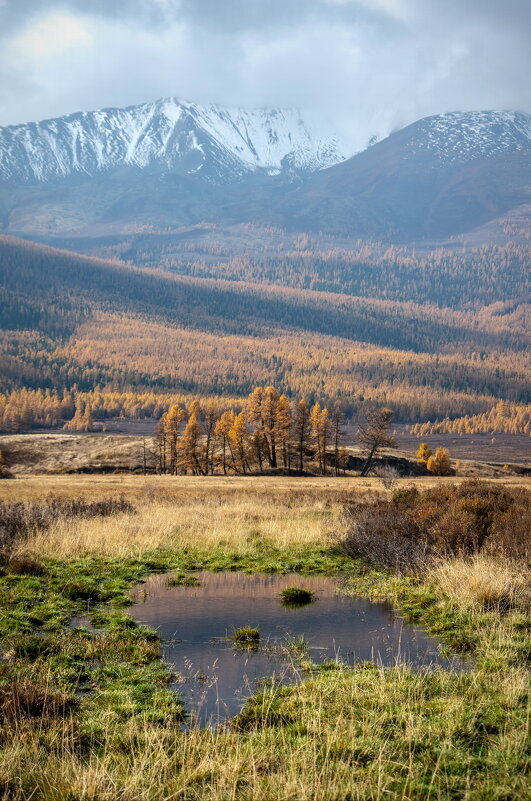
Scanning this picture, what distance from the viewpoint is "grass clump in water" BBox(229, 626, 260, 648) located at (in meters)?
15.4

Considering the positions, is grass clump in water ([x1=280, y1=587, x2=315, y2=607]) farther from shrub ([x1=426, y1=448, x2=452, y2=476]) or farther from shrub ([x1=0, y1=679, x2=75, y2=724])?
shrub ([x1=426, y1=448, x2=452, y2=476])

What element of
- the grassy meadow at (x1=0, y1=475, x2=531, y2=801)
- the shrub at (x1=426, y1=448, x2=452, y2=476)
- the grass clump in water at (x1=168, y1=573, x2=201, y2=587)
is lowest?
the shrub at (x1=426, y1=448, x2=452, y2=476)

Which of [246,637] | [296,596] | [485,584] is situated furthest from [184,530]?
[485,584]

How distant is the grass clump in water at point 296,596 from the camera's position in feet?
62.6

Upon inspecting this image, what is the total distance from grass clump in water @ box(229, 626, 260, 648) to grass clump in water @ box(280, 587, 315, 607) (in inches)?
130

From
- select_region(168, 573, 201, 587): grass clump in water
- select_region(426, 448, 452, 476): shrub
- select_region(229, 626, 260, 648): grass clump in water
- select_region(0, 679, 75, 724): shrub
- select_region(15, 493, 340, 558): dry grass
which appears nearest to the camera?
select_region(0, 679, 75, 724): shrub

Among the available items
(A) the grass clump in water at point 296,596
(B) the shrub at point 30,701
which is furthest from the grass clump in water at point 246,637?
(B) the shrub at point 30,701

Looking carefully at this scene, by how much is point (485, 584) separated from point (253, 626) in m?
5.55

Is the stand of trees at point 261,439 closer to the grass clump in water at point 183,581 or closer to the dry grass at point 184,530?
the dry grass at point 184,530

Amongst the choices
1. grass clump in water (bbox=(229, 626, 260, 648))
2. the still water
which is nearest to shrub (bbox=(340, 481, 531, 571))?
the still water

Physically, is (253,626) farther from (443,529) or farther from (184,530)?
(184,530)

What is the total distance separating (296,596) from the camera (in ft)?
63.5

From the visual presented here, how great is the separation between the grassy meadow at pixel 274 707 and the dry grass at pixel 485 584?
4 centimetres

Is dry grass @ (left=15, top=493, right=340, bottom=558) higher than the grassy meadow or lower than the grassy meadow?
lower
